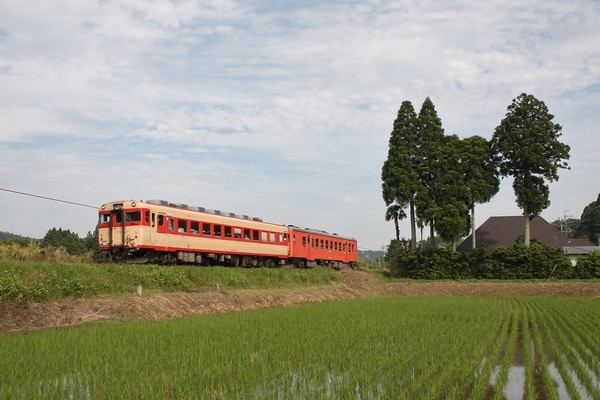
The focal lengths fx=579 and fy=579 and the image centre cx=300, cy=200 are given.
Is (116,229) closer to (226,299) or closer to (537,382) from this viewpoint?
(226,299)

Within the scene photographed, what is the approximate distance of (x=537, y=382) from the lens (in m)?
9.09

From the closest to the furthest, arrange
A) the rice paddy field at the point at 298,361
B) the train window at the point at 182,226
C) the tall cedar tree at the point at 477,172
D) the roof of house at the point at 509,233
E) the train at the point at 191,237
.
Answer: the rice paddy field at the point at 298,361
the train at the point at 191,237
the train window at the point at 182,226
the tall cedar tree at the point at 477,172
the roof of house at the point at 509,233

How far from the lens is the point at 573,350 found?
12.0m

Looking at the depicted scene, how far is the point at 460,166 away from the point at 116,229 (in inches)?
1146

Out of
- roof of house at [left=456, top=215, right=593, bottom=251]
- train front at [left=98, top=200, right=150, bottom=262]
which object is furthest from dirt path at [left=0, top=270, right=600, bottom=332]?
roof of house at [left=456, top=215, right=593, bottom=251]

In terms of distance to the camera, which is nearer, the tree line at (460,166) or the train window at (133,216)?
the train window at (133,216)

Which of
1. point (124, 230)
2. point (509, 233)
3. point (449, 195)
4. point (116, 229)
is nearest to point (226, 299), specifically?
point (124, 230)

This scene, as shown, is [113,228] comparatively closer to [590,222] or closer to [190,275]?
[190,275]

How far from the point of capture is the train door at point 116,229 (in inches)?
836

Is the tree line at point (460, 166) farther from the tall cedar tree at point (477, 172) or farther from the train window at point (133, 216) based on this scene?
the train window at point (133, 216)

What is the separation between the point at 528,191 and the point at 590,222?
2045 inches

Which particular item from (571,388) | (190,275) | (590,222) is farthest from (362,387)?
(590,222)

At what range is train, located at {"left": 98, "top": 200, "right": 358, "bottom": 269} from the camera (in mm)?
21203

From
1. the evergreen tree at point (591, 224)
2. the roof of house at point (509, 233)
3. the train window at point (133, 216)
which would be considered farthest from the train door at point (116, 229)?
the evergreen tree at point (591, 224)
